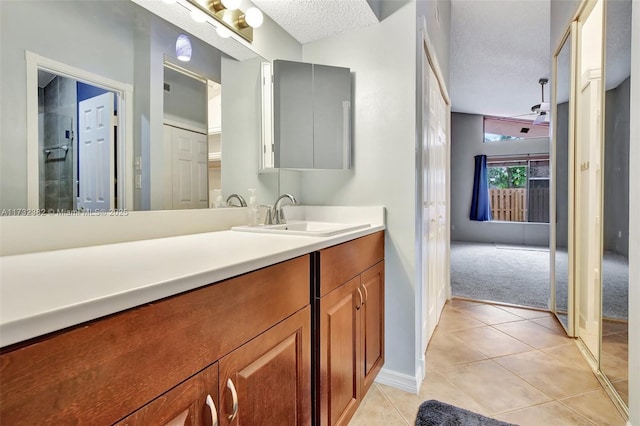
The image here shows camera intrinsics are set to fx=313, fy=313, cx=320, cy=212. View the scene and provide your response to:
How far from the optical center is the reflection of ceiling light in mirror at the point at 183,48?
1356mm

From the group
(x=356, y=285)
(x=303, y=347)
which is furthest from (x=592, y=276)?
(x=303, y=347)

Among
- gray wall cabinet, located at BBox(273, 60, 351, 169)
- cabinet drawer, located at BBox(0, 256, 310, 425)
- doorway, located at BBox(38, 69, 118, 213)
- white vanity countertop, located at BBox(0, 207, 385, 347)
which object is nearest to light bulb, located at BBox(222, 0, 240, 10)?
gray wall cabinet, located at BBox(273, 60, 351, 169)

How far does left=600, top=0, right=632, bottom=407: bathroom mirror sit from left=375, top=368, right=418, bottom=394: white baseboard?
98 cm

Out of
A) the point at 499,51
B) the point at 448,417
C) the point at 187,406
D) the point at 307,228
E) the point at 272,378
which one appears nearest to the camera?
the point at 187,406

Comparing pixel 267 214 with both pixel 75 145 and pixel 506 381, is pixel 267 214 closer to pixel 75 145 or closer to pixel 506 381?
pixel 75 145

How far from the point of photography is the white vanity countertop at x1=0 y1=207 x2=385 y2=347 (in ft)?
1.39

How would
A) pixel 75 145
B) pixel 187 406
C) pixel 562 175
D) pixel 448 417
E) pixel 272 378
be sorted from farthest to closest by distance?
pixel 562 175 < pixel 448 417 < pixel 75 145 < pixel 272 378 < pixel 187 406

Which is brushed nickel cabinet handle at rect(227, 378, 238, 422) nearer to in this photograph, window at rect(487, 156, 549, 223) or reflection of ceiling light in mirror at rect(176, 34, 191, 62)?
reflection of ceiling light in mirror at rect(176, 34, 191, 62)

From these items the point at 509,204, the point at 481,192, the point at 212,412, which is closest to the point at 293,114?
the point at 212,412

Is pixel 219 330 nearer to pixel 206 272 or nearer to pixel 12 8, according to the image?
pixel 206 272

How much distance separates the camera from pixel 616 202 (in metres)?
1.57

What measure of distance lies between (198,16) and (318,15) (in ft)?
2.27

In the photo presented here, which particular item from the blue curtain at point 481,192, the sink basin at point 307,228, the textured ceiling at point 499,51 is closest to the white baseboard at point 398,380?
the sink basin at point 307,228

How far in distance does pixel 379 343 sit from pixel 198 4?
1.89 m
